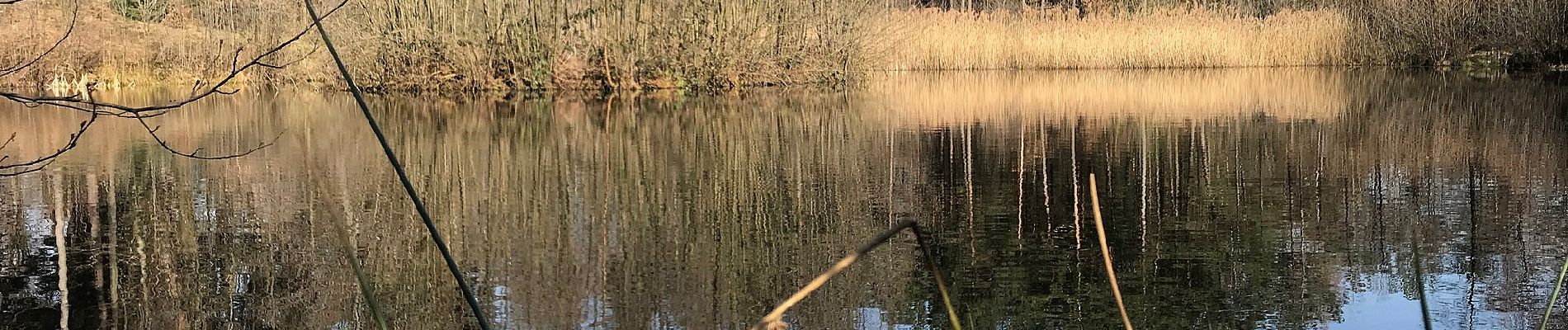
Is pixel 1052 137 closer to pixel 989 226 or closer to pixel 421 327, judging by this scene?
pixel 989 226

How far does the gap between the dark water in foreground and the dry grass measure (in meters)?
16.3

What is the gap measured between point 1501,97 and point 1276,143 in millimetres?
6990

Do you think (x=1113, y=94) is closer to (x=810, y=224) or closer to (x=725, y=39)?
(x=725, y=39)

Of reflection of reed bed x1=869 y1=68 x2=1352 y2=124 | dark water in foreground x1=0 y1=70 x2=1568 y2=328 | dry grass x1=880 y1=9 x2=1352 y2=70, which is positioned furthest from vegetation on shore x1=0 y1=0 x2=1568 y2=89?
dark water in foreground x1=0 y1=70 x2=1568 y2=328

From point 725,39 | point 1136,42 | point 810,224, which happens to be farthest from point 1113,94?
point 810,224

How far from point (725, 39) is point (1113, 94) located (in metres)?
4.86

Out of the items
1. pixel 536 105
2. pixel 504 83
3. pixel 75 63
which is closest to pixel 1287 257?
pixel 536 105

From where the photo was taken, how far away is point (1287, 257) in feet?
16.7

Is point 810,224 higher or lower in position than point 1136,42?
lower

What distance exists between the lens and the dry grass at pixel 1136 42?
28.3 metres

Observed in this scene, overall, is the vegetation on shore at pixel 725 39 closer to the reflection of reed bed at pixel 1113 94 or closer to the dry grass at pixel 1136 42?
the dry grass at pixel 1136 42

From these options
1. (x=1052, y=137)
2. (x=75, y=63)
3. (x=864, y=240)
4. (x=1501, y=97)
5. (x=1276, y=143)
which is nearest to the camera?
(x=864, y=240)

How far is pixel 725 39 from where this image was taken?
19094 mm

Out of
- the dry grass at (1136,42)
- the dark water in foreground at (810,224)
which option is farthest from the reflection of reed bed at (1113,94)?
the dry grass at (1136,42)
